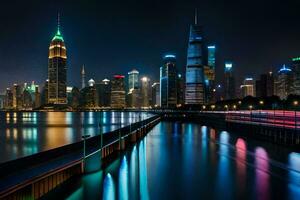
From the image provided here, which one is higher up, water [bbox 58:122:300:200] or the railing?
the railing

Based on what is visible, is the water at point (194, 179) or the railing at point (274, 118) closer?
the water at point (194, 179)

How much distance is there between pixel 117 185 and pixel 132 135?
2714 cm

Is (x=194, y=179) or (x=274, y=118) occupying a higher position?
(x=274, y=118)

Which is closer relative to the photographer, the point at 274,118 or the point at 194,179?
the point at 194,179

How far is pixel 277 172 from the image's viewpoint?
24812 mm

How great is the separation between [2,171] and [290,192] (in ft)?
46.1

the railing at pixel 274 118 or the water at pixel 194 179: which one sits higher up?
the railing at pixel 274 118

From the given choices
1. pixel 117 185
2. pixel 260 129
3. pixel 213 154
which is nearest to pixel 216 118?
pixel 260 129

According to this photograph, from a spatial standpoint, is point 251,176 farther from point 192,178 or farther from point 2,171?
point 2,171

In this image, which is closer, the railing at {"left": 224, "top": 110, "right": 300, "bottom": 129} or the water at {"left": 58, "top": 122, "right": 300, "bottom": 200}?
the water at {"left": 58, "top": 122, "right": 300, "bottom": 200}

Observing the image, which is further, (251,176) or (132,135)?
(132,135)

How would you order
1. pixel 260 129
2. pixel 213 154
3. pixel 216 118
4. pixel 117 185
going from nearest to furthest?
pixel 117 185, pixel 213 154, pixel 260 129, pixel 216 118

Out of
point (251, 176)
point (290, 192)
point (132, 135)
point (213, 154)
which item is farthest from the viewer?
point (132, 135)

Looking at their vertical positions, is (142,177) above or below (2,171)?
below
